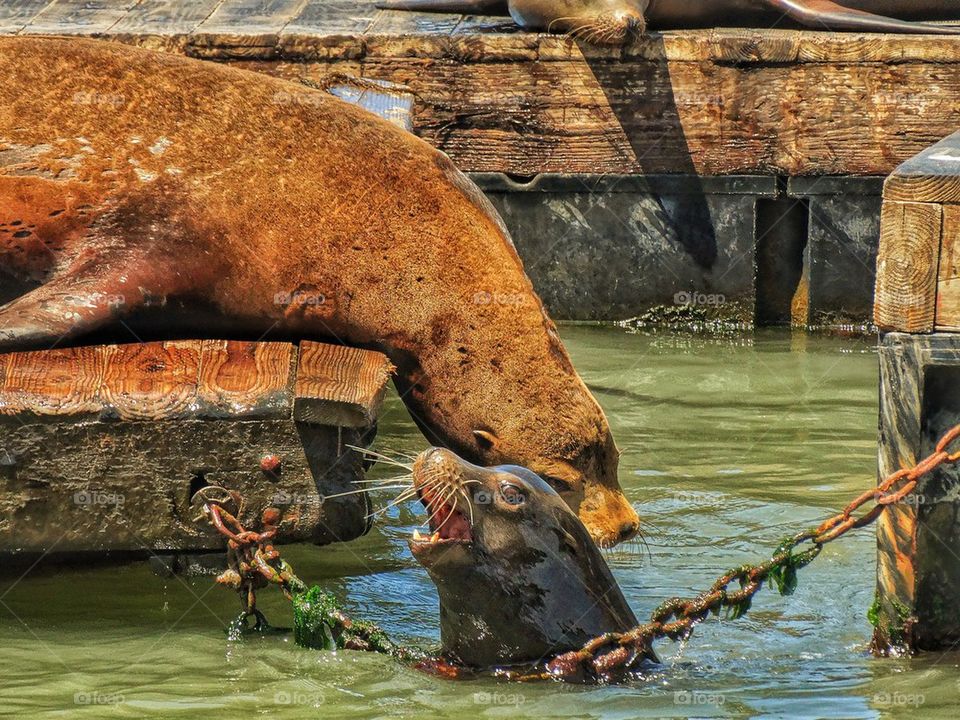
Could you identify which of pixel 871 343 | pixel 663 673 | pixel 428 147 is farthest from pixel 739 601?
pixel 871 343

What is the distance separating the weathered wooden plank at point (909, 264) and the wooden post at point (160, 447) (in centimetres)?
166

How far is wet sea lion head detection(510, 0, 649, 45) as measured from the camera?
31.9 ft

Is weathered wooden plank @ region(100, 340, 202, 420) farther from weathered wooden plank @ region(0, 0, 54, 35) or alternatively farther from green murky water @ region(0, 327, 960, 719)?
weathered wooden plank @ region(0, 0, 54, 35)

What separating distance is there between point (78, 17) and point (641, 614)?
6855 mm

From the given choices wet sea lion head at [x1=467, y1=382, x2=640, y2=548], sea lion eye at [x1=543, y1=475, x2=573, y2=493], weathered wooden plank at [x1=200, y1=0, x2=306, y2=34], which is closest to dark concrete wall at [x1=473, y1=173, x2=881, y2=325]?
weathered wooden plank at [x1=200, y1=0, x2=306, y2=34]

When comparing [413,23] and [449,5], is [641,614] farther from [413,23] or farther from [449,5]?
[449,5]

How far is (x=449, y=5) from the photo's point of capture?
10773 millimetres

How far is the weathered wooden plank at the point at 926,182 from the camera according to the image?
15.0 feet

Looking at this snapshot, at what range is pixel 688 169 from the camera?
10.0 meters

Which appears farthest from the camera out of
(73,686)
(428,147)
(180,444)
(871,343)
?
(871,343)

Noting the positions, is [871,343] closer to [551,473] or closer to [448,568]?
[551,473]

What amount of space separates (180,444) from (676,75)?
18.1 ft

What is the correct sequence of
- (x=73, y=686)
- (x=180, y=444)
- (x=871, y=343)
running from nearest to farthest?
(x=73, y=686), (x=180, y=444), (x=871, y=343)

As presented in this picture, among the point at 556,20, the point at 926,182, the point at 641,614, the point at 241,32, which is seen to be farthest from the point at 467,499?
the point at 241,32
